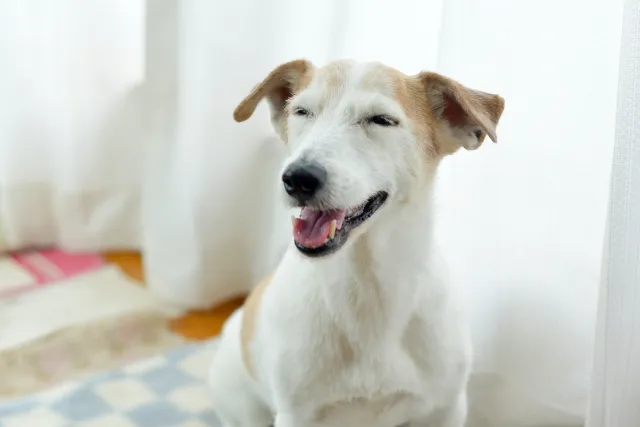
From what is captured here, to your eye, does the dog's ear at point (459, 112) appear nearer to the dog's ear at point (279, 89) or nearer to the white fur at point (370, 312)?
the white fur at point (370, 312)

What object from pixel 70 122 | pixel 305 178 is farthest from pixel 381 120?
pixel 70 122

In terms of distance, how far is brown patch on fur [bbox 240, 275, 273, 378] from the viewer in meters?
1.20

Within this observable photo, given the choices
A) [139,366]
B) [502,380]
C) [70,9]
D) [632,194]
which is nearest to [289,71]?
[632,194]

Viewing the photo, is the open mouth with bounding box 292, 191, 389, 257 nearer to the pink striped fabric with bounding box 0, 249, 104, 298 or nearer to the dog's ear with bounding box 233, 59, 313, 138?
the dog's ear with bounding box 233, 59, 313, 138

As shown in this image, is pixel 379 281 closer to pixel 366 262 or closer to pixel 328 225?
pixel 366 262

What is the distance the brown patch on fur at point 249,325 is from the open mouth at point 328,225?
27 cm

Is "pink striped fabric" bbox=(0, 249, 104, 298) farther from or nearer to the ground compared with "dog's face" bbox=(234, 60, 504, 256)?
nearer to the ground

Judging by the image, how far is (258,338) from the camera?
1168mm

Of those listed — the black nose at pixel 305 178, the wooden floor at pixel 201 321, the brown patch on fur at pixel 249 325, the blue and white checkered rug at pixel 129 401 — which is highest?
the black nose at pixel 305 178

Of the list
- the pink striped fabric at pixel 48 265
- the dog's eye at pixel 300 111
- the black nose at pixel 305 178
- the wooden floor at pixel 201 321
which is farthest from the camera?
the pink striped fabric at pixel 48 265

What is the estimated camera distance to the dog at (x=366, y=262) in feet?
3.16

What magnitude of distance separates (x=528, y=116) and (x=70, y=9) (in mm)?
1303

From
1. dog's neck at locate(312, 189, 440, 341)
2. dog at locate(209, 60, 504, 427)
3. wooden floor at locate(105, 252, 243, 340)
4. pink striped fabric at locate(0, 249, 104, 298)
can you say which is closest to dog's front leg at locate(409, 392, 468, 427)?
dog at locate(209, 60, 504, 427)

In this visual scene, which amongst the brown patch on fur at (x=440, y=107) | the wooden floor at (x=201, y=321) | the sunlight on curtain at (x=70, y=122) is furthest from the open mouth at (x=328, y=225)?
the sunlight on curtain at (x=70, y=122)
